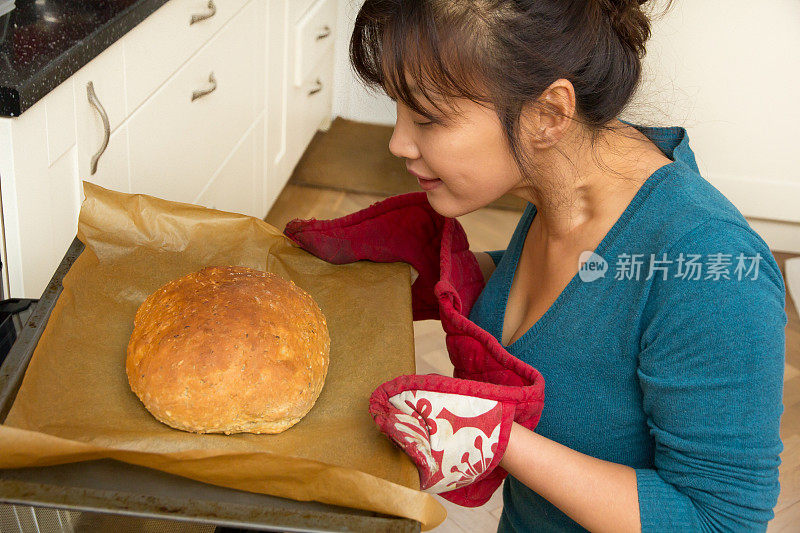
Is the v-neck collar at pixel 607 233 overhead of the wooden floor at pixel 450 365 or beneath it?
overhead

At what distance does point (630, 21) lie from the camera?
0.84 m

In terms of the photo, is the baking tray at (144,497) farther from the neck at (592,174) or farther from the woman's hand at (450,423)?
the neck at (592,174)

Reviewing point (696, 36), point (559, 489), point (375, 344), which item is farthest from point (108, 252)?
point (696, 36)

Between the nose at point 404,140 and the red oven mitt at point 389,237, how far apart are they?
0.78 ft

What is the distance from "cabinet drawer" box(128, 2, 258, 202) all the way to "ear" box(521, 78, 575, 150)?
0.87 m

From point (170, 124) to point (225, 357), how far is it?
88 cm

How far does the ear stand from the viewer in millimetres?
804

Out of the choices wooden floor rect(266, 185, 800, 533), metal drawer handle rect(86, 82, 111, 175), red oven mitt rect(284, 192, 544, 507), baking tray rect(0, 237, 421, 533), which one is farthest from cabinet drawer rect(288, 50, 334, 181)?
baking tray rect(0, 237, 421, 533)

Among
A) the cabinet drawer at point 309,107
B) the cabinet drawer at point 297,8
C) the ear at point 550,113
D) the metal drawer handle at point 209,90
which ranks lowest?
the cabinet drawer at point 309,107

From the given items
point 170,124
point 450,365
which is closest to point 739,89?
point 450,365

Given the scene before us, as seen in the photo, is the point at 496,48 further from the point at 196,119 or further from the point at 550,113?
the point at 196,119

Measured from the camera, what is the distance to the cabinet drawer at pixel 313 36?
2.54m

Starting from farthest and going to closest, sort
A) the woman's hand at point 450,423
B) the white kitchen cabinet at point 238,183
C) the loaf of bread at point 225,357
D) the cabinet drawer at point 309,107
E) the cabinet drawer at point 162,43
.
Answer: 1. the cabinet drawer at point 309,107
2. the white kitchen cabinet at point 238,183
3. the cabinet drawer at point 162,43
4. the loaf of bread at point 225,357
5. the woman's hand at point 450,423

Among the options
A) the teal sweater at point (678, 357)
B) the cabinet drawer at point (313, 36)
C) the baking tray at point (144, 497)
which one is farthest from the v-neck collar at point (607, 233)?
the cabinet drawer at point (313, 36)
